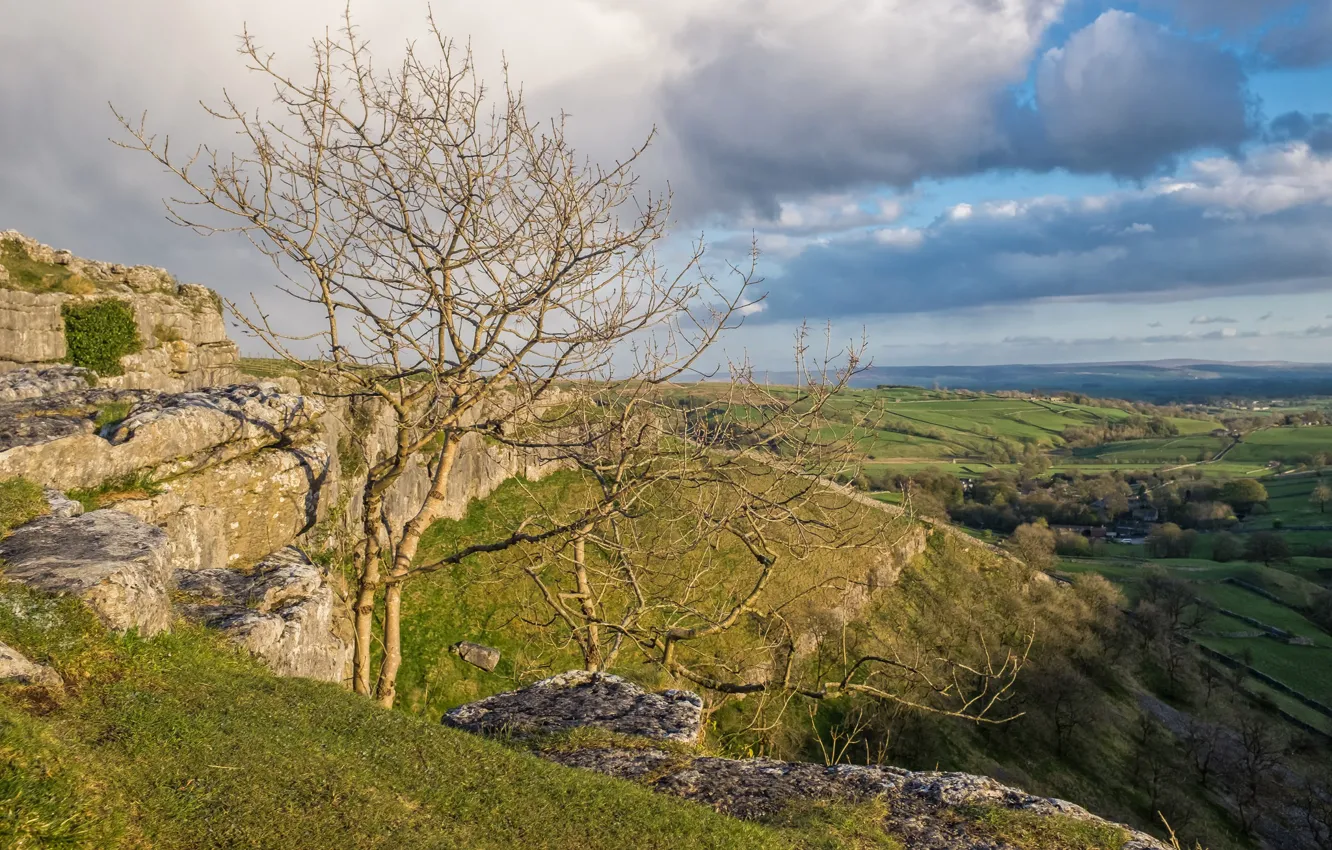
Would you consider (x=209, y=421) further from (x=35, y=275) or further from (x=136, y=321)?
(x=35, y=275)

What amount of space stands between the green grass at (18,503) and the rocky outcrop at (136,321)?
1379 centimetres

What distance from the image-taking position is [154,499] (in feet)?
39.7

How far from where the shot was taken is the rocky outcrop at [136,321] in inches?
971

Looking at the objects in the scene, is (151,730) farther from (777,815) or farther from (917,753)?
(917,753)

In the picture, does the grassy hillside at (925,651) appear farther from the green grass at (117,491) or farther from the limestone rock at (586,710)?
the green grass at (117,491)

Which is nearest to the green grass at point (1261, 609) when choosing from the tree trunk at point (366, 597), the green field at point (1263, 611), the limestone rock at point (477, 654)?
the green field at point (1263, 611)

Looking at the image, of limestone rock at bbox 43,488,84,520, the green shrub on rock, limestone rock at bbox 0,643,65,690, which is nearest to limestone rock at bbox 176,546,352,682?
limestone rock at bbox 43,488,84,520

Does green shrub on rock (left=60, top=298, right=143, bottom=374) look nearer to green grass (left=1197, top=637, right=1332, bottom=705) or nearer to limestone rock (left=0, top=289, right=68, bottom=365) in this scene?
limestone rock (left=0, top=289, right=68, bottom=365)

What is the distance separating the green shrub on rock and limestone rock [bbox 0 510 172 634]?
769 inches

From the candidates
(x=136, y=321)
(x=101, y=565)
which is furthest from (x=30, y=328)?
(x=101, y=565)

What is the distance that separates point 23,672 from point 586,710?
19.9 ft

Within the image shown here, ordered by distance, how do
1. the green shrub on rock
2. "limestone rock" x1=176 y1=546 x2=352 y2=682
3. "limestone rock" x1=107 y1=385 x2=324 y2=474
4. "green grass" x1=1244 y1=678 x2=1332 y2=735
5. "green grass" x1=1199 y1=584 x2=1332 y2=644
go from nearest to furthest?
"limestone rock" x1=176 y1=546 x2=352 y2=682 < "limestone rock" x1=107 y1=385 x2=324 y2=474 < the green shrub on rock < "green grass" x1=1244 y1=678 x2=1332 y2=735 < "green grass" x1=1199 y1=584 x2=1332 y2=644

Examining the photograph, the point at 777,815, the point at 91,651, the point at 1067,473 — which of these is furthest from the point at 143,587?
the point at 1067,473

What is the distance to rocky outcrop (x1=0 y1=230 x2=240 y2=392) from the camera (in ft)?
80.9
